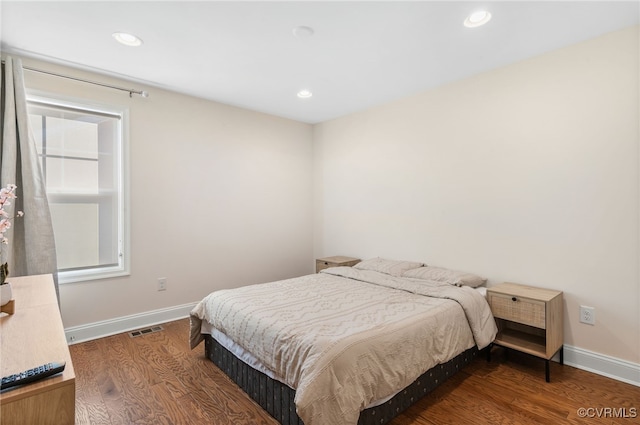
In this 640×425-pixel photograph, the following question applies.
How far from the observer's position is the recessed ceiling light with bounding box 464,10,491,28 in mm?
2051

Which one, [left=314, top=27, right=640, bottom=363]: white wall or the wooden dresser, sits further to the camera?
[left=314, top=27, right=640, bottom=363]: white wall

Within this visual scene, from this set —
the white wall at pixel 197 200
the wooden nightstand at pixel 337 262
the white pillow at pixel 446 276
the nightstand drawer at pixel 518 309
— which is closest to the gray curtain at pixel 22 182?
the white wall at pixel 197 200

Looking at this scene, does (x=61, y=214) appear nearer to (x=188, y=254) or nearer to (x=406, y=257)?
(x=188, y=254)

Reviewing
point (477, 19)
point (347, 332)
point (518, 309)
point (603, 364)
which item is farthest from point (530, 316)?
point (477, 19)

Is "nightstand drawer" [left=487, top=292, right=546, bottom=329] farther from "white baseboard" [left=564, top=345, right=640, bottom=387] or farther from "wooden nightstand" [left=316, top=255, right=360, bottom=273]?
"wooden nightstand" [left=316, top=255, right=360, bottom=273]

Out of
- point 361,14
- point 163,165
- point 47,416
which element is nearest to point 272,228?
point 163,165

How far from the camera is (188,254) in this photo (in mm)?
3555

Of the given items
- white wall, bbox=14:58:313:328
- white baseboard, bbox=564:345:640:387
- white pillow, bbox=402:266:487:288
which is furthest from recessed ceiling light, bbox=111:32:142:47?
white baseboard, bbox=564:345:640:387

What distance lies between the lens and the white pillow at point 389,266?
325 cm

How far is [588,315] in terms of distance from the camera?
7.88 feet

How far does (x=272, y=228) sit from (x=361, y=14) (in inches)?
113

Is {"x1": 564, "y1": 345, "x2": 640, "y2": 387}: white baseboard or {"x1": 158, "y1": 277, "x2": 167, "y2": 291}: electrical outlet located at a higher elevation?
{"x1": 158, "y1": 277, "x2": 167, "y2": 291}: electrical outlet

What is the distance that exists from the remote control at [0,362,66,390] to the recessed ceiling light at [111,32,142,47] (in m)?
2.31

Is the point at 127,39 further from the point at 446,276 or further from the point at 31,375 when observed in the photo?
the point at 446,276
